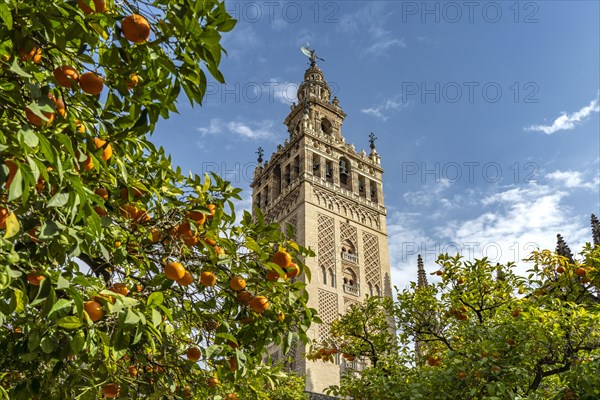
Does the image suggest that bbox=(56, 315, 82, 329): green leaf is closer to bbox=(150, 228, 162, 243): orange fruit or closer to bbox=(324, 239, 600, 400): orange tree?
bbox=(150, 228, 162, 243): orange fruit

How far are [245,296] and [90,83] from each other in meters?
1.84

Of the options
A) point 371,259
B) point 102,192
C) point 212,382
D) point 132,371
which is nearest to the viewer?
point 102,192

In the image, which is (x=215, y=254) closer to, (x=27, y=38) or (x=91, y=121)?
(x=91, y=121)

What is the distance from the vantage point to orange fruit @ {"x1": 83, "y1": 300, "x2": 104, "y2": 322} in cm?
268

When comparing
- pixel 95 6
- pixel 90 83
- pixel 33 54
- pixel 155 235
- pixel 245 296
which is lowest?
pixel 245 296

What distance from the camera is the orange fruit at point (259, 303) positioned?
143 inches

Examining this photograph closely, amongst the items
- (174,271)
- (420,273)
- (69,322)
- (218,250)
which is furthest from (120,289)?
(420,273)

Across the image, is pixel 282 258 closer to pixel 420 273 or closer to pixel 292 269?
pixel 292 269

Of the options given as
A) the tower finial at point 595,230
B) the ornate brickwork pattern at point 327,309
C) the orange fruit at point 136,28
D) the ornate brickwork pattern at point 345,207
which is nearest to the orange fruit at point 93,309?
the orange fruit at point 136,28

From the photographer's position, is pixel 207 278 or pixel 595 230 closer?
pixel 207 278

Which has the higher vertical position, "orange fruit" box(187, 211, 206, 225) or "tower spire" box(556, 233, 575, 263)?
"tower spire" box(556, 233, 575, 263)

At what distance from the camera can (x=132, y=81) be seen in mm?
3037

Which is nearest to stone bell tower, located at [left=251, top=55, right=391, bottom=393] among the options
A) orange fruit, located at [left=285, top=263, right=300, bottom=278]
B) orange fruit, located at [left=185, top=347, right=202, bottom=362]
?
orange fruit, located at [left=185, top=347, right=202, bottom=362]

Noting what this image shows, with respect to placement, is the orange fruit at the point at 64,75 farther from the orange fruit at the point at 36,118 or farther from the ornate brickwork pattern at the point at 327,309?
the ornate brickwork pattern at the point at 327,309
